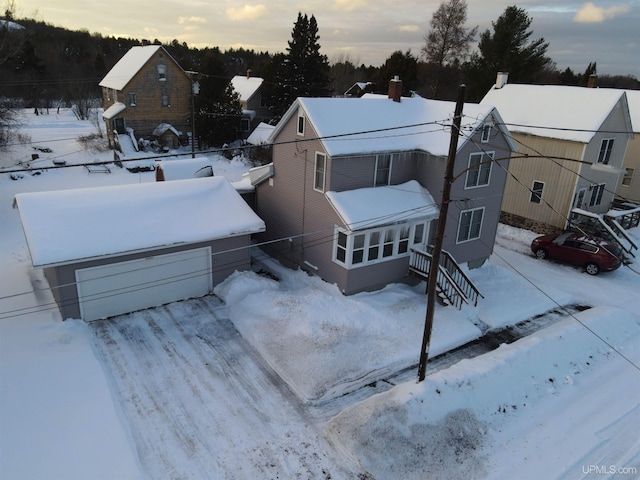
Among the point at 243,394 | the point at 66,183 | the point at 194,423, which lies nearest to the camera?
the point at 194,423

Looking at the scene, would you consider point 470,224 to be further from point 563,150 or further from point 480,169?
point 563,150

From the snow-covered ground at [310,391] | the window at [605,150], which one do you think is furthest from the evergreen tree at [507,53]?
the snow-covered ground at [310,391]

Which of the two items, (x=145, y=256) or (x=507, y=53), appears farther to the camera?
(x=507, y=53)

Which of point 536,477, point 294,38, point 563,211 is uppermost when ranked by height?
point 294,38

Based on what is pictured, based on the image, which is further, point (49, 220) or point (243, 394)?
point (49, 220)

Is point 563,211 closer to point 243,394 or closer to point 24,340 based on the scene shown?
point 243,394

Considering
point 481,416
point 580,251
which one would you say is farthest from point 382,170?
point 580,251

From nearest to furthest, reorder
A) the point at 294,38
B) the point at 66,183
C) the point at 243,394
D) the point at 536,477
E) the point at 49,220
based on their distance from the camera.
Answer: the point at 536,477
the point at 243,394
the point at 49,220
the point at 66,183
the point at 294,38

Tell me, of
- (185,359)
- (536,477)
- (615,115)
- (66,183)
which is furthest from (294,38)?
(536,477)
